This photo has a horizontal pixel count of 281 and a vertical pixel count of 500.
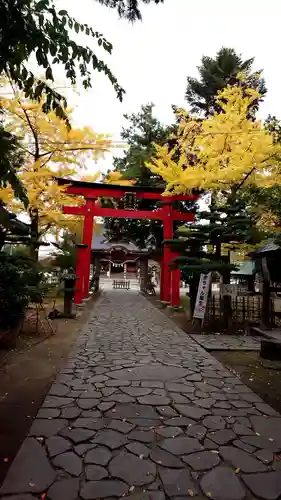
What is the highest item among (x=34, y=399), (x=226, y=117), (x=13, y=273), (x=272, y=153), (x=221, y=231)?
(x=226, y=117)

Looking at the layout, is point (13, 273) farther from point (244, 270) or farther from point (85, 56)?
point (244, 270)

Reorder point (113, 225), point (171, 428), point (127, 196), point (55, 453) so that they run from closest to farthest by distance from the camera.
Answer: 1. point (55, 453)
2. point (171, 428)
3. point (127, 196)
4. point (113, 225)

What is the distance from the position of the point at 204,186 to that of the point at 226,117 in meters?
2.68

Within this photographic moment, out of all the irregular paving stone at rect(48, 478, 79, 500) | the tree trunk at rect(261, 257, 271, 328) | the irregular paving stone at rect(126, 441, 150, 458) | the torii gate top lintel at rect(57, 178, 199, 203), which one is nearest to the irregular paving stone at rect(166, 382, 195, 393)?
the irregular paving stone at rect(126, 441, 150, 458)

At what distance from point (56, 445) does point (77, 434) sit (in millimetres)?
272

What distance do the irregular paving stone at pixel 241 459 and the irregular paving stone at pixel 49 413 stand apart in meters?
1.91

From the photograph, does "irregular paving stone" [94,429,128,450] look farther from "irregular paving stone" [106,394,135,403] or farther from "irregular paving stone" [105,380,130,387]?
"irregular paving stone" [105,380,130,387]

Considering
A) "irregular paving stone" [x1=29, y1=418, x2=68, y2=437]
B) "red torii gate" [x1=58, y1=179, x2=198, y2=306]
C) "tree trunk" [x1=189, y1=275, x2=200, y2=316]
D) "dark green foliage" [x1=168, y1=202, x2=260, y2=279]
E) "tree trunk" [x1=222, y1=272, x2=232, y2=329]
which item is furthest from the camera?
"red torii gate" [x1=58, y1=179, x2=198, y2=306]

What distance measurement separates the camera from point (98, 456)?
2887 millimetres

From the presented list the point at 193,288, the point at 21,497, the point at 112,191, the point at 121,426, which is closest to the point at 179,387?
the point at 121,426

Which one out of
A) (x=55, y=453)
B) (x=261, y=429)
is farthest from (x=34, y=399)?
(x=261, y=429)

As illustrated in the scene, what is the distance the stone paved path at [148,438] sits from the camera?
8.19 ft

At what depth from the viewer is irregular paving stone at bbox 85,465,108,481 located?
2578 mm

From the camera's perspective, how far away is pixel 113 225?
1283 inches
